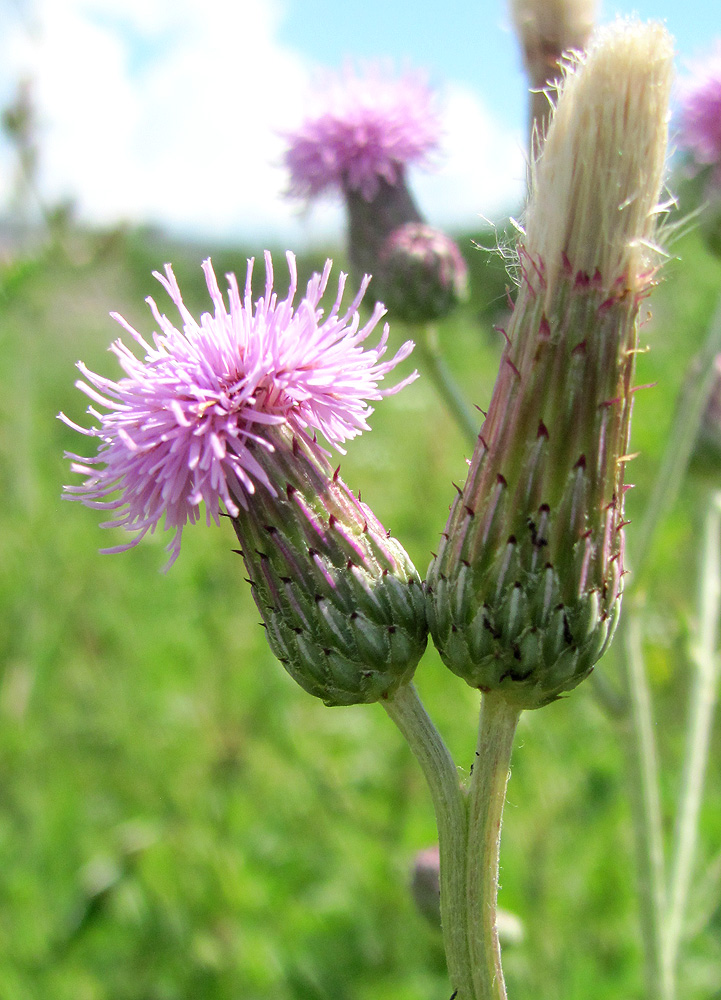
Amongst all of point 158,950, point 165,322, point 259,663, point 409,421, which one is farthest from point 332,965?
point 409,421

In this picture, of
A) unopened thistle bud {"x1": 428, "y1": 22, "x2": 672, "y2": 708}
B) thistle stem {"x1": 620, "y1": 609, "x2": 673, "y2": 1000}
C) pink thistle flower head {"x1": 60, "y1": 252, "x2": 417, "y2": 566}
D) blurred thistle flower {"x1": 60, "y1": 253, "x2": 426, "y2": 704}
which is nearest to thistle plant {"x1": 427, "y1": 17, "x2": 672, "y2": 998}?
unopened thistle bud {"x1": 428, "y1": 22, "x2": 672, "y2": 708}

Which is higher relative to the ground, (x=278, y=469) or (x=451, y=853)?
(x=278, y=469)

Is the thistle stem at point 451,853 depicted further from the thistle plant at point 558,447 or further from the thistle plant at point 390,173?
the thistle plant at point 390,173

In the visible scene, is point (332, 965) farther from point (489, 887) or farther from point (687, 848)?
point (489, 887)

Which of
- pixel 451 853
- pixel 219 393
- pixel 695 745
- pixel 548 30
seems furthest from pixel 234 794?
pixel 548 30

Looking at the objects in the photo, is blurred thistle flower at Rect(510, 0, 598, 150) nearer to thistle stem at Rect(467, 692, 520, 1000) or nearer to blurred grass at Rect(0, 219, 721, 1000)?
blurred grass at Rect(0, 219, 721, 1000)

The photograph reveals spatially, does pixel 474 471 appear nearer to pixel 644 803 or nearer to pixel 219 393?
pixel 219 393

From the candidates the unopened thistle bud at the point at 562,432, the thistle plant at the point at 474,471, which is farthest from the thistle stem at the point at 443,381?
the unopened thistle bud at the point at 562,432
